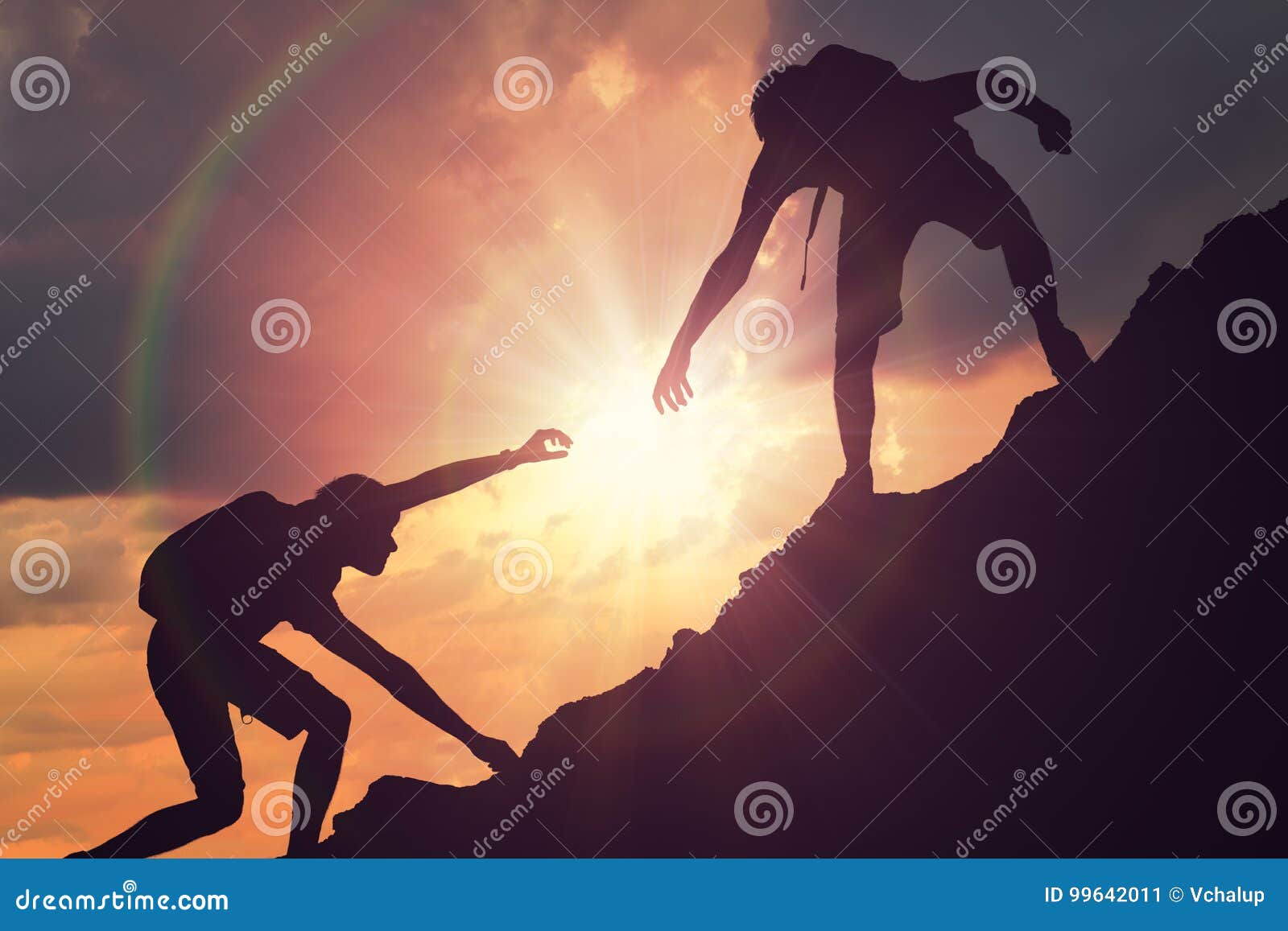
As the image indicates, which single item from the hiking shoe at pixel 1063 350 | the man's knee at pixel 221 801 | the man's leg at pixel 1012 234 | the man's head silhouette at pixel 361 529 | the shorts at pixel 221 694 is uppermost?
the man's leg at pixel 1012 234

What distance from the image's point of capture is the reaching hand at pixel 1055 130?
48.7 feet

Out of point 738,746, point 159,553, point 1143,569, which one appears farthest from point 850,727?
point 159,553

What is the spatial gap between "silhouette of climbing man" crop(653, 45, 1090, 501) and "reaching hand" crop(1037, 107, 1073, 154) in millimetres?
17

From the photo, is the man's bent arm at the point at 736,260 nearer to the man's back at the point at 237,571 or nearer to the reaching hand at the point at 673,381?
the reaching hand at the point at 673,381

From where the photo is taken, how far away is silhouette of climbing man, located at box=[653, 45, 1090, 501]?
1492 centimetres

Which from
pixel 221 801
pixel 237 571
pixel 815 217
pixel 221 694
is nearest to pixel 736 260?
pixel 815 217

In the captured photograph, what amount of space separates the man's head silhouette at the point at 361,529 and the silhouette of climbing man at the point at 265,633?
0.06 ft

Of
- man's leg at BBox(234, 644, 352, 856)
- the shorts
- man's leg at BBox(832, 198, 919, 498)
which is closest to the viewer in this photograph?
man's leg at BBox(234, 644, 352, 856)

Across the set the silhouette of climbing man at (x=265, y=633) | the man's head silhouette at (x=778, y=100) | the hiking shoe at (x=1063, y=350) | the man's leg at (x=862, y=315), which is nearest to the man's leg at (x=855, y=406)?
the man's leg at (x=862, y=315)

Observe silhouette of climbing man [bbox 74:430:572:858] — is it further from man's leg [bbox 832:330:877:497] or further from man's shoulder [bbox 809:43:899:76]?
man's shoulder [bbox 809:43:899:76]

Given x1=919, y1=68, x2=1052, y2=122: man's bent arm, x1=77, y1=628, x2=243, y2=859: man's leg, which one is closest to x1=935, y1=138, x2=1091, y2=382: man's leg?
x1=919, y1=68, x2=1052, y2=122: man's bent arm

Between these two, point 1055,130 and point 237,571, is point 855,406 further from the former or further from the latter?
point 237,571

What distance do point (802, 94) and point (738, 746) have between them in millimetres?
10188

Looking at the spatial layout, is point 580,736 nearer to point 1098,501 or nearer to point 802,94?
point 1098,501
